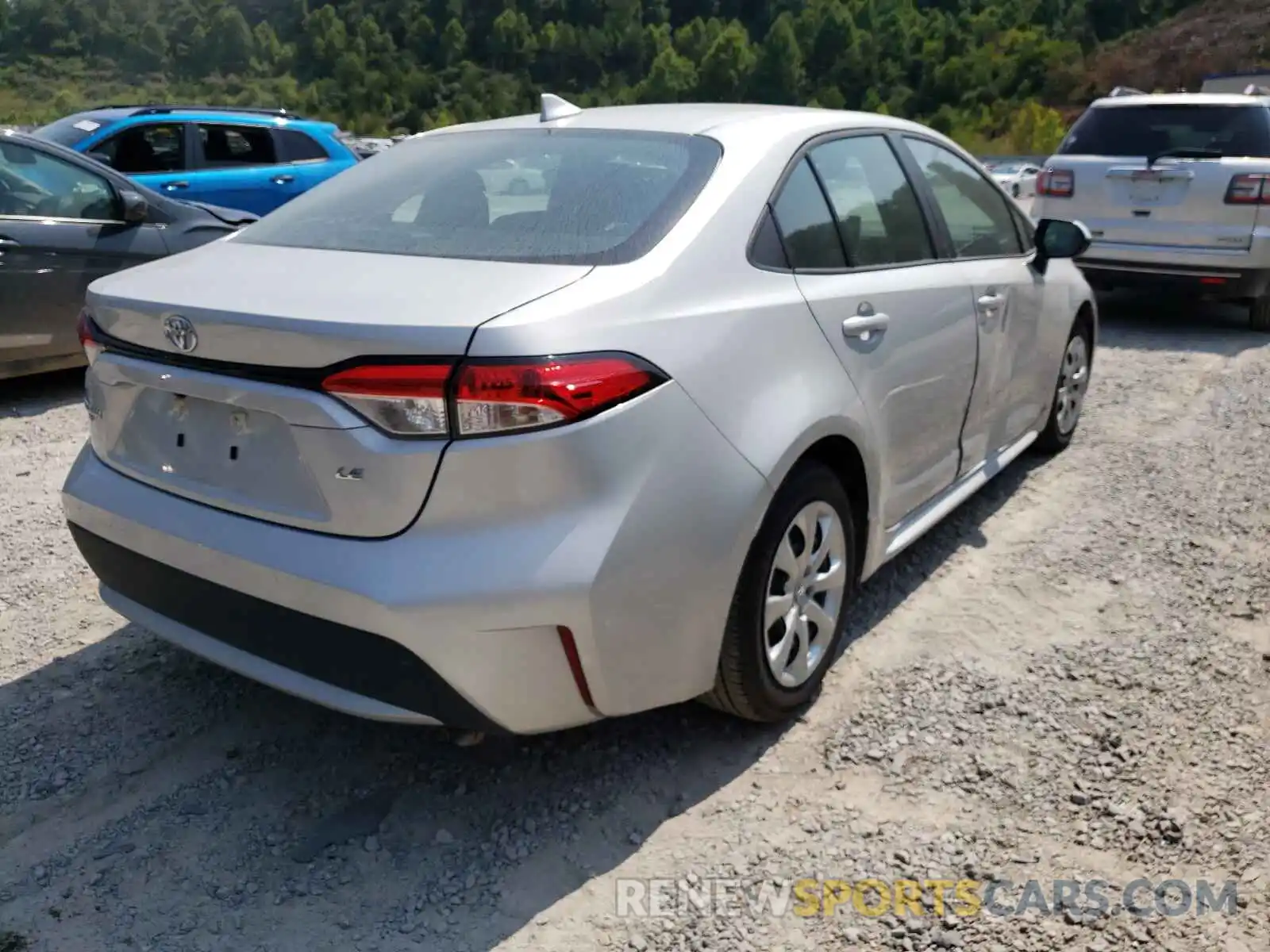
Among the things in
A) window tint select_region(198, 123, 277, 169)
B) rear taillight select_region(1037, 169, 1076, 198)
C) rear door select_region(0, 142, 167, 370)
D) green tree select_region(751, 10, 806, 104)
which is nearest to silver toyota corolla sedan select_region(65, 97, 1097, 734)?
A: rear door select_region(0, 142, 167, 370)

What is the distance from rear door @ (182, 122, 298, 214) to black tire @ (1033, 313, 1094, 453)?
6.97 m

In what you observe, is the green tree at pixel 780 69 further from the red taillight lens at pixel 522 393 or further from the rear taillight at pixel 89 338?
the red taillight lens at pixel 522 393

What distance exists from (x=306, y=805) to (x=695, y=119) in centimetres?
208

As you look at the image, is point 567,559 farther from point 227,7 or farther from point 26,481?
point 227,7

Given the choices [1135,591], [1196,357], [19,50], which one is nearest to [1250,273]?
[1196,357]

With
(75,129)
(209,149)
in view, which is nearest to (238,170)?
(209,149)

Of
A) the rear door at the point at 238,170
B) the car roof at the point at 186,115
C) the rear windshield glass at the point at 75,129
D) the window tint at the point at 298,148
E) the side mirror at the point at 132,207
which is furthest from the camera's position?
the window tint at the point at 298,148

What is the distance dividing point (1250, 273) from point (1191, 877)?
6.15 m

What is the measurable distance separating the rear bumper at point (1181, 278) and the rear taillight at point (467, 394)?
6661 mm

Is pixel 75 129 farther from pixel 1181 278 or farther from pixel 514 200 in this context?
pixel 1181 278

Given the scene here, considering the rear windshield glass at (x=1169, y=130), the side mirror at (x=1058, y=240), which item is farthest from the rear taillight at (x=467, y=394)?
the rear windshield glass at (x=1169, y=130)

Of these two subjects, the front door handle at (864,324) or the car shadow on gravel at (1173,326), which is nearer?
the front door handle at (864,324)

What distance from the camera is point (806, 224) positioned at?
9.86ft

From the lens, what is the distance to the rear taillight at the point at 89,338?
2.72 m
